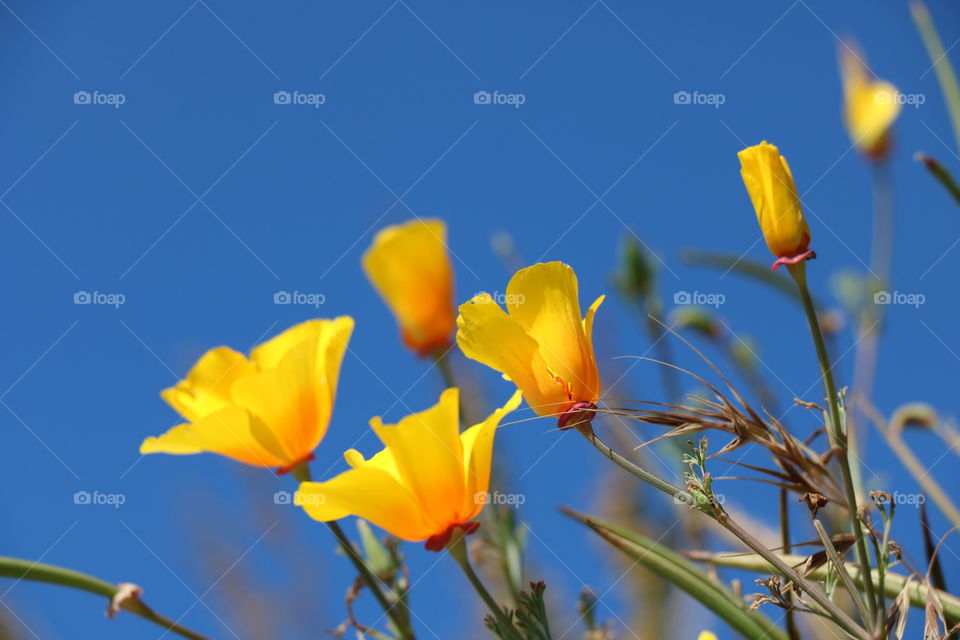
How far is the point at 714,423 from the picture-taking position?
49 cm

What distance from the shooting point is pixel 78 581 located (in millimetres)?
629

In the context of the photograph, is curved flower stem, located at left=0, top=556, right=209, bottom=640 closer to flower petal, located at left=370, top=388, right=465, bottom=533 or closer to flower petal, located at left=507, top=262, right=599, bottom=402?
flower petal, located at left=370, top=388, right=465, bottom=533

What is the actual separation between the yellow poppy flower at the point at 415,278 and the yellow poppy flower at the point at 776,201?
0.56 metres

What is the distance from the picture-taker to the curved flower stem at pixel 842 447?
1.50 feet

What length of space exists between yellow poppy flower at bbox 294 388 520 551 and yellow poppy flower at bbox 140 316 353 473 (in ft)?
0.34

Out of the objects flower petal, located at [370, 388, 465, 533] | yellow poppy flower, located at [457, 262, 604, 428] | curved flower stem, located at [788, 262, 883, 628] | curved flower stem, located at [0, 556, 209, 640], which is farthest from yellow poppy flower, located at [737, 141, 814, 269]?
curved flower stem, located at [0, 556, 209, 640]

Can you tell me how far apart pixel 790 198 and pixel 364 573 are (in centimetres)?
40

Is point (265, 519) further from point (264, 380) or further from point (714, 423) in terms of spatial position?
point (714, 423)

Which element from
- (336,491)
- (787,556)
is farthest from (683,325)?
(336,491)

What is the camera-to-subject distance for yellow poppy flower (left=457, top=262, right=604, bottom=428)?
23.5 inches

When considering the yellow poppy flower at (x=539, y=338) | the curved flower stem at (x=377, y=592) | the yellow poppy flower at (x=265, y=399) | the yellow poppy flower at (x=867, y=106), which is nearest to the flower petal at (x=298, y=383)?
the yellow poppy flower at (x=265, y=399)

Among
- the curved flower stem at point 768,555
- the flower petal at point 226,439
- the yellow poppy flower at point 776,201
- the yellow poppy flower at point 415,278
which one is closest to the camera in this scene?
the curved flower stem at point 768,555

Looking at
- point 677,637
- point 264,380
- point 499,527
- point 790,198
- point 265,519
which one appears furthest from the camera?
point 265,519

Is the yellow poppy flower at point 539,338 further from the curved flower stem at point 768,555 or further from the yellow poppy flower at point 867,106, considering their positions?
the yellow poppy flower at point 867,106
